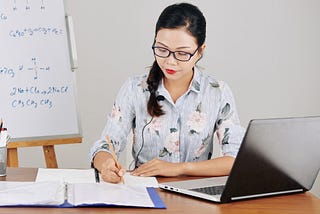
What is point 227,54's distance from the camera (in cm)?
307

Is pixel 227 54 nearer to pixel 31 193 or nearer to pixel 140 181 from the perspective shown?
pixel 140 181

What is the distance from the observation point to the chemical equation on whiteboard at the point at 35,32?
98.2 inches

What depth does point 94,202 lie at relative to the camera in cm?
131

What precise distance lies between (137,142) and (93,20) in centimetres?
114

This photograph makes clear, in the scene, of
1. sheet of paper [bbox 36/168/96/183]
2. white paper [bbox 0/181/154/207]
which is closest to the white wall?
sheet of paper [bbox 36/168/96/183]

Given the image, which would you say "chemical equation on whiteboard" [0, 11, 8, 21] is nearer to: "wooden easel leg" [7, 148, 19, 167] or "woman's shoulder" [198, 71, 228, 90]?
"wooden easel leg" [7, 148, 19, 167]

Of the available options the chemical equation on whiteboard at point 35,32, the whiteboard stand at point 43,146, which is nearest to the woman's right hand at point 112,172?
the whiteboard stand at point 43,146

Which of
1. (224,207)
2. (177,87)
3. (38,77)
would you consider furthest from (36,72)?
(224,207)

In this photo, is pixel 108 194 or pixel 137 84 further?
pixel 137 84

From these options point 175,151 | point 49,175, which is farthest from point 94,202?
point 175,151

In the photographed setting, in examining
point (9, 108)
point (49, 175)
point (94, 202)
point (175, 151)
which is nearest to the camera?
point (94, 202)

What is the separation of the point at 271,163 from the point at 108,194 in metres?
0.41

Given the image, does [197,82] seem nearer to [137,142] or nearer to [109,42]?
[137,142]

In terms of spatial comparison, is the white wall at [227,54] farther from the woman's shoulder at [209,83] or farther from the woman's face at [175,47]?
the woman's face at [175,47]
